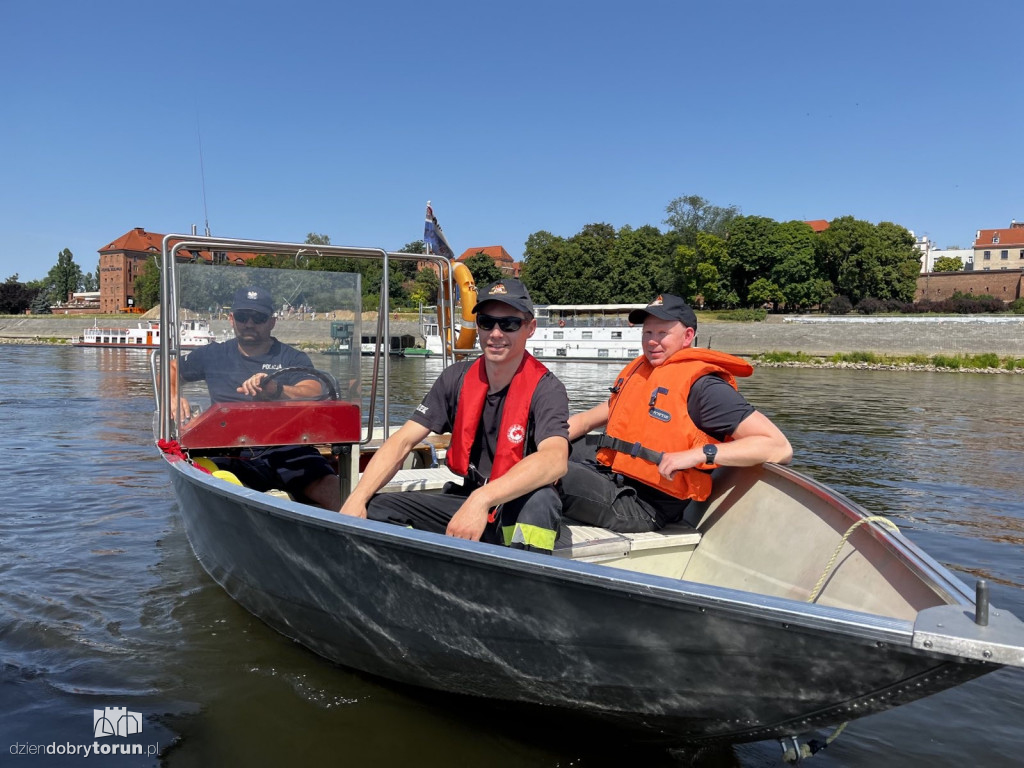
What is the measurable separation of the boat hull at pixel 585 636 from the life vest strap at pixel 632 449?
128 cm

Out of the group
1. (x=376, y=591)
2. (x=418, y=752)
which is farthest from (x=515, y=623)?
(x=418, y=752)

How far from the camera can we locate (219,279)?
4.73 meters

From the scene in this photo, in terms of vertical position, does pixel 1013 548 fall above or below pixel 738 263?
below

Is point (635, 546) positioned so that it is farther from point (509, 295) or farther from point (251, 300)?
point (251, 300)

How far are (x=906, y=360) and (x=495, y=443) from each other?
41.6 metres

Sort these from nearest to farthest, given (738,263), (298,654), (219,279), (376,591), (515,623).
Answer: (515,623) < (376,591) < (298,654) < (219,279) < (738,263)

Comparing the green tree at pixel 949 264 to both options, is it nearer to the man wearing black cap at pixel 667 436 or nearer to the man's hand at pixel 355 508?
the man wearing black cap at pixel 667 436

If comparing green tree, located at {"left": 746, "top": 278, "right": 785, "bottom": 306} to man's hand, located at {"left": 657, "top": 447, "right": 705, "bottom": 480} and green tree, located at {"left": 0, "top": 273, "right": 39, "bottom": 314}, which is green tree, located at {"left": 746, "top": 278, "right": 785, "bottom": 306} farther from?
green tree, located at {"left": 0, "top": 273, "right": 39, "bottom": 314}

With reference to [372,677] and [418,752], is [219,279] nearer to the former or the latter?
[372,677]

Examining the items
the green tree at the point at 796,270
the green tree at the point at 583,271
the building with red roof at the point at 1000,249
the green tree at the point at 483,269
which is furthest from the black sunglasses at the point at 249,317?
the building with red roof at the point at 1000,249

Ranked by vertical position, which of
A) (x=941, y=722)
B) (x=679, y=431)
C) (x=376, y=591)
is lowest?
(x=941, y=722)

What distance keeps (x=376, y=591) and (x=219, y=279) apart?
258 centimetres

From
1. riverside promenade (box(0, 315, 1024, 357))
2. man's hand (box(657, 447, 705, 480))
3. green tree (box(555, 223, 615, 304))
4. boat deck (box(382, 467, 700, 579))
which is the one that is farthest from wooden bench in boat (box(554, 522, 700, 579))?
green tree (box(555, 223, 615, 304))
